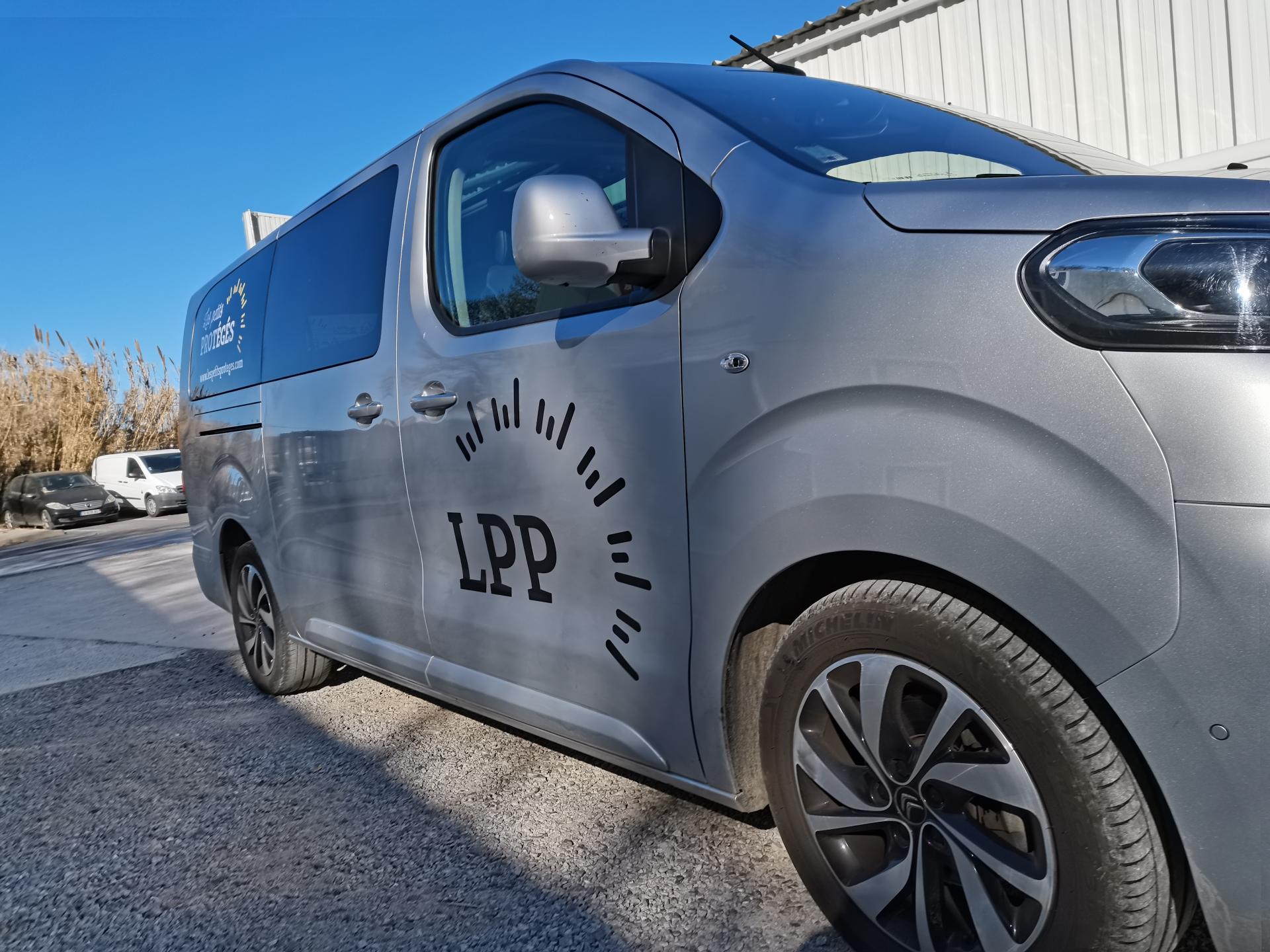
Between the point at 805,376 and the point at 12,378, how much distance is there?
3573cm

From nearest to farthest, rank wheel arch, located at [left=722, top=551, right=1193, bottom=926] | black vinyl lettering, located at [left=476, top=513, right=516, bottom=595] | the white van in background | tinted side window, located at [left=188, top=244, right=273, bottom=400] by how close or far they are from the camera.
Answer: wheel arch, located at [left=722, top=551, right=1193, bottom=926]
black vinyl lettering, located at [left=476, top=513, right=516, bottom=595]
tinted side window, located at [left=188, top=244, right=273, bottom=400]
the white van in background

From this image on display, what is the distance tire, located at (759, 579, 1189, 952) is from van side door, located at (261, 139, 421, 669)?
1398mm

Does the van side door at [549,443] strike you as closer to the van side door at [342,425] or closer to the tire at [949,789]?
the van side door at [342,425]

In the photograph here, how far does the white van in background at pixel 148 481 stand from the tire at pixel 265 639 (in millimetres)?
22860

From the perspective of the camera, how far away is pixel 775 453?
5.51 ft

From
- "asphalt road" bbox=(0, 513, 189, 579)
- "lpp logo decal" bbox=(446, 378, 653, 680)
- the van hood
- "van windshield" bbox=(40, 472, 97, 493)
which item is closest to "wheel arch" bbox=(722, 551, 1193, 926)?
"lpp logo decal" bbox=(446, 378, 653, 680)

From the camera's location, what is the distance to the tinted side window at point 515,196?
2023mm

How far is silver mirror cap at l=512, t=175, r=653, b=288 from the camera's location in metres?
1.86

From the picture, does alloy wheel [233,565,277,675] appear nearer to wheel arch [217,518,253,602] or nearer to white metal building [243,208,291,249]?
wheel arch [217,518,253,602]

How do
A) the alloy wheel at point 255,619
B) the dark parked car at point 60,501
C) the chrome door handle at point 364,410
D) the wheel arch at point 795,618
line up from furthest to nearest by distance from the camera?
the dark parked car at point 60,501 < the alloy wheel at point 255,619 < the chrome door handle at point 364,410 < the wheel arch at point 795,618

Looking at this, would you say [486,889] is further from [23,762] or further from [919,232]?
[23,762]

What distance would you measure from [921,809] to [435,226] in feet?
6.49

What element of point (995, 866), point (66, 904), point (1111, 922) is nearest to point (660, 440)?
point (995, 866)

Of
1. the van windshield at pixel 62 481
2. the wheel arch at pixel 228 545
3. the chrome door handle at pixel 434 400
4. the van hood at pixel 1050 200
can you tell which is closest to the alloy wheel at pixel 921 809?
the van hood at pixel 1050 200
